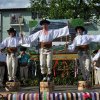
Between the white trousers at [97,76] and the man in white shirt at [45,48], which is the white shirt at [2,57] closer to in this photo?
the man in white shirt at [45,48]

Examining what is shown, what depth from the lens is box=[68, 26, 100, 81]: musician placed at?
11.0 m

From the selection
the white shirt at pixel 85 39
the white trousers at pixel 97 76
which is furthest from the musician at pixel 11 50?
the white trousers at pixel 97 76

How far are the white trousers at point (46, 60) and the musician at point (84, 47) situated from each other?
74 centimetres

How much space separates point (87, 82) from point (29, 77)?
409 centimetres

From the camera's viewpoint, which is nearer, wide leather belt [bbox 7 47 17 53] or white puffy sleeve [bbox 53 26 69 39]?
white puffy sleeve [bbox 53 26 69 39]

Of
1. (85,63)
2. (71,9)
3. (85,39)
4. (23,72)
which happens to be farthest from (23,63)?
(71,9)

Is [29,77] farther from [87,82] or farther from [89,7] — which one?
[89,7]

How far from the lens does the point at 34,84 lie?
542 inches

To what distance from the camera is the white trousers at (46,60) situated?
1068 cm

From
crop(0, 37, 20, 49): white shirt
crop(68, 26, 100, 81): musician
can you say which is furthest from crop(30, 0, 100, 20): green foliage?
crop(0, 37, 20, 49): white shirt

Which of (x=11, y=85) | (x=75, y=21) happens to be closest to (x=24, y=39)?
(x=11, y=85)

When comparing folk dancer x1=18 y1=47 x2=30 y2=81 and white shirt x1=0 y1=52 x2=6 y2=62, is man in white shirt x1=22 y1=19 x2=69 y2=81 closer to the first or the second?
white shirt x1=0 y1=52 x2=6 y2=62

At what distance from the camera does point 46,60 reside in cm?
1074

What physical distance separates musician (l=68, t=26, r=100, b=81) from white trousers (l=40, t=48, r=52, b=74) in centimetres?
74
